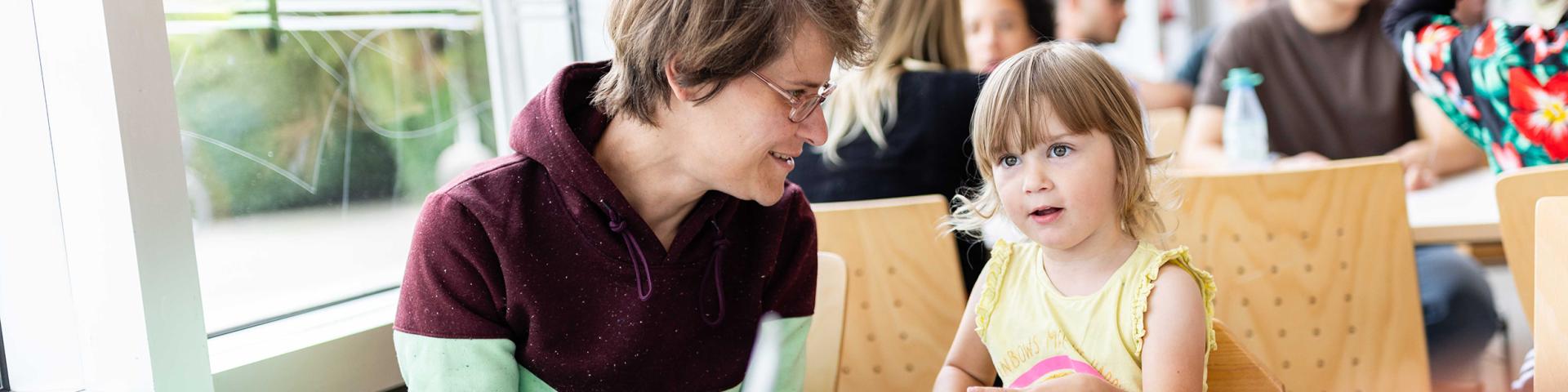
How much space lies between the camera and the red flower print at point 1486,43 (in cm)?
176

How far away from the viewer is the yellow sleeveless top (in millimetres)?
1113

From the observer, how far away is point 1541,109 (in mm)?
1742

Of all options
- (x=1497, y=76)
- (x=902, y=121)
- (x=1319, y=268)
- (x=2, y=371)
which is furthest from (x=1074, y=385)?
(x=1497, y=76)

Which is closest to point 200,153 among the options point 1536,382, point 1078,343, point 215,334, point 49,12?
point 215,334

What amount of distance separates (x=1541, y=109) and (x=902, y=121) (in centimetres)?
101

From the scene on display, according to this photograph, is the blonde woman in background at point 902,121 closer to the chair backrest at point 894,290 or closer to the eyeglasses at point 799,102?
the chair backrest at point 894,290

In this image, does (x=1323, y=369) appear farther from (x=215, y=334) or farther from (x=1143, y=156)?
(x=215, y=334)

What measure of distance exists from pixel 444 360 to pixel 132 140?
0.37m

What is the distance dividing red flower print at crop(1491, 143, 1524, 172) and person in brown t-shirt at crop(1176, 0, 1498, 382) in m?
0.84

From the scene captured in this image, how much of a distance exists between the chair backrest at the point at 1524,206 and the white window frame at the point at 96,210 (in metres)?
1.63

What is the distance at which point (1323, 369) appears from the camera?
1640mm

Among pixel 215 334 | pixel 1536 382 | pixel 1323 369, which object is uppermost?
pixel 215 334

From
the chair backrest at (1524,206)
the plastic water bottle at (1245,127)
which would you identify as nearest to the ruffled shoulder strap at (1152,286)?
the chair backrest at (1524,206)

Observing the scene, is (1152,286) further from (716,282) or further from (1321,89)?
(1321,89)
